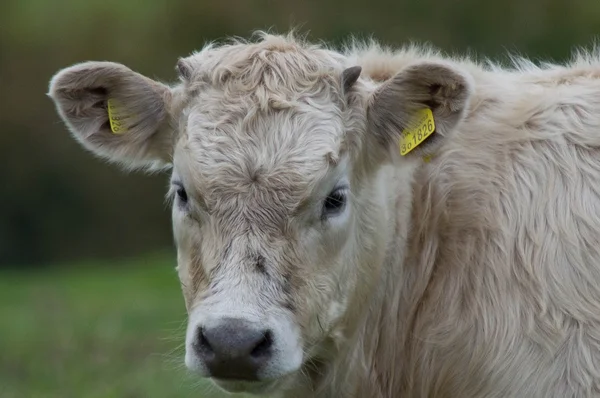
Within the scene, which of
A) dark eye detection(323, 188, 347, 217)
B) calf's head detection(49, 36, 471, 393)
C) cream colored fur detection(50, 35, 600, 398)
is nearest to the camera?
calf's head detection(49, 36, 471, 393)

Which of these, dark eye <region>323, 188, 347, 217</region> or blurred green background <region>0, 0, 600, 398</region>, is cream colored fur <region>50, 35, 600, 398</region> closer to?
dark eye <region>323, 188, 347, 217</region>

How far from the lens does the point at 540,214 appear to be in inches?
224

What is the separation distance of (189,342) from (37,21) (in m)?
21.4

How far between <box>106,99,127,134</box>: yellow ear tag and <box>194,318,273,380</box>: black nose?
1.49 metres

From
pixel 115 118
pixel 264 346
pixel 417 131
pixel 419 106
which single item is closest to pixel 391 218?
pixel 417 131

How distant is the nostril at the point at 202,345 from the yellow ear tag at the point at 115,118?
1478mm

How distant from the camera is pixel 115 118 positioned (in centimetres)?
590

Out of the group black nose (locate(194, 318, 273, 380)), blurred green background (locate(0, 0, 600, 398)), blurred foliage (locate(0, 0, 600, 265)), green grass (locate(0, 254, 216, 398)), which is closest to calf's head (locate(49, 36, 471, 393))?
black nose (locate(194, 318, 273, 380))

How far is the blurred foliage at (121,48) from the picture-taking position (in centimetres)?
2294

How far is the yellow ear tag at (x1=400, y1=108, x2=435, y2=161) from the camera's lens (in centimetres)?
557

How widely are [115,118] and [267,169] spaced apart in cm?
115

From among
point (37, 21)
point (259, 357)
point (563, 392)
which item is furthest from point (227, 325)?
point (37, 21)

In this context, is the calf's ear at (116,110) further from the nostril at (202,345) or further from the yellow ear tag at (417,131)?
the nostril at (202,345)

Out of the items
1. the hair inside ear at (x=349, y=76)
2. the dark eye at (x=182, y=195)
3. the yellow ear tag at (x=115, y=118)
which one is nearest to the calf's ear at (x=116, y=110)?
the yellow ear tag at (x=115, y=118)
